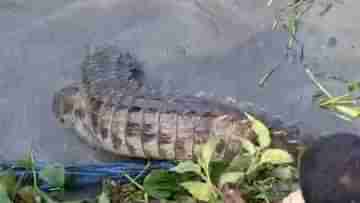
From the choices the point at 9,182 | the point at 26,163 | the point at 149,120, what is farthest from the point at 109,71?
the point at 9,182

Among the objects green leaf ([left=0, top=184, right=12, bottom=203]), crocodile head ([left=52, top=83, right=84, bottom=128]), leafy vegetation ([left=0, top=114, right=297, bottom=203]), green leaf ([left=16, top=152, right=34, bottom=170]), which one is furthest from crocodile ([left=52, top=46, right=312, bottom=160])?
green leaf ([left=0, top=184, right=12, bottom=203])

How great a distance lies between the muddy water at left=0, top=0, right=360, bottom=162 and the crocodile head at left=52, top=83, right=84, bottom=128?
0.07 metres

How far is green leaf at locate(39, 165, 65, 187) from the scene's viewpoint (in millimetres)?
2879

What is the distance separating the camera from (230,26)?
371 centimetres

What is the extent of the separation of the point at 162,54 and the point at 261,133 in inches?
44.4

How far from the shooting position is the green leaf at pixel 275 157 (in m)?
2.59

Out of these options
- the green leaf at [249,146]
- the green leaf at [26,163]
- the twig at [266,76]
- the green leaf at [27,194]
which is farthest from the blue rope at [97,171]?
the twig at [266,76]

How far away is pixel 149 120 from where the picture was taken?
118 inches

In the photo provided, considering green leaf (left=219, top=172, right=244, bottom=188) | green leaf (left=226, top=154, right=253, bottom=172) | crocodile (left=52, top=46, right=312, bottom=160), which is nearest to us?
green leaf (left=219, top=172, right=244, bottom=188)

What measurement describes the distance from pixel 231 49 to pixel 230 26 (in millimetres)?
147

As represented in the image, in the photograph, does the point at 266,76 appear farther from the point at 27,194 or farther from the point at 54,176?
the point at 27,194

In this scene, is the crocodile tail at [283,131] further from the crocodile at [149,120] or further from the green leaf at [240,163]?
the green leaf at [240,163]

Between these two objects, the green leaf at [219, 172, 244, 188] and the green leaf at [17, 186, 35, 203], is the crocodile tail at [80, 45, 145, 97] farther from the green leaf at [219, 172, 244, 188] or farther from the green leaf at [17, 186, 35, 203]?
the green leaf at [219, 172, 244, 188]

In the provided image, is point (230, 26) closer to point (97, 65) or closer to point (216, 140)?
point (97, 65)
